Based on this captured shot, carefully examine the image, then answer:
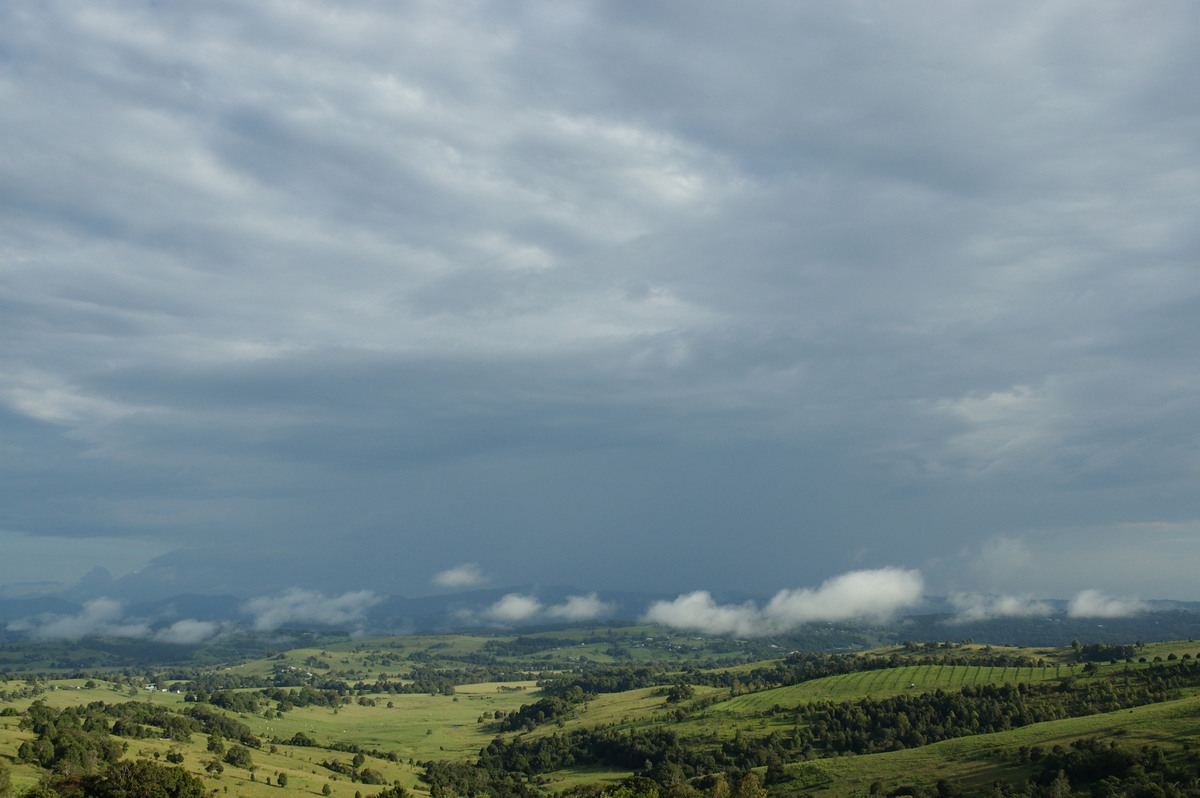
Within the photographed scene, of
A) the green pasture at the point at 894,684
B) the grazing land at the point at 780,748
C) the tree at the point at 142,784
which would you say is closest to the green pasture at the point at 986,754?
the grazing land at the point at 780,748

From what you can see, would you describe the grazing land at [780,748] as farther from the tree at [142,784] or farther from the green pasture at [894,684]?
the green pasture at [894,684]

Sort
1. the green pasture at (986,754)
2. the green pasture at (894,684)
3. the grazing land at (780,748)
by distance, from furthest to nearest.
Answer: the green pasture at (894,684)
the green pasture at (986,754)
the grazing land at (780,748)

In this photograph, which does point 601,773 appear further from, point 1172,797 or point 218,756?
point 1172,797

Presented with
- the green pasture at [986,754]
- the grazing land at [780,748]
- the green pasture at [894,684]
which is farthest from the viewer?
the green pasture at [894,684]

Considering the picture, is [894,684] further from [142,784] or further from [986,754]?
[142,784]

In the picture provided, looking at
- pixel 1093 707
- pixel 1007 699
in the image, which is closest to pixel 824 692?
pixel 1007 699

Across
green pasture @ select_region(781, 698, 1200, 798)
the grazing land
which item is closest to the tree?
the grazing land

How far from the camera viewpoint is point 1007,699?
14600cm

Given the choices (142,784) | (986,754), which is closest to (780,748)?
(986,754)

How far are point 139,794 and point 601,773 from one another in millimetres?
A: 109341

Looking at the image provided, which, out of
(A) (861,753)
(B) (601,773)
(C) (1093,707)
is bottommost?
(B) (601,773)

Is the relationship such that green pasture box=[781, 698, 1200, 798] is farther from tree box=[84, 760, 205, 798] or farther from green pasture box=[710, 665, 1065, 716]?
tree box=[84, 760, 205, 798]

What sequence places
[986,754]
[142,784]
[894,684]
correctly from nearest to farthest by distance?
[142,784] → [986,754] → [894,684]

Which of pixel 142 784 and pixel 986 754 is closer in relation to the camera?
pixel 142 784
